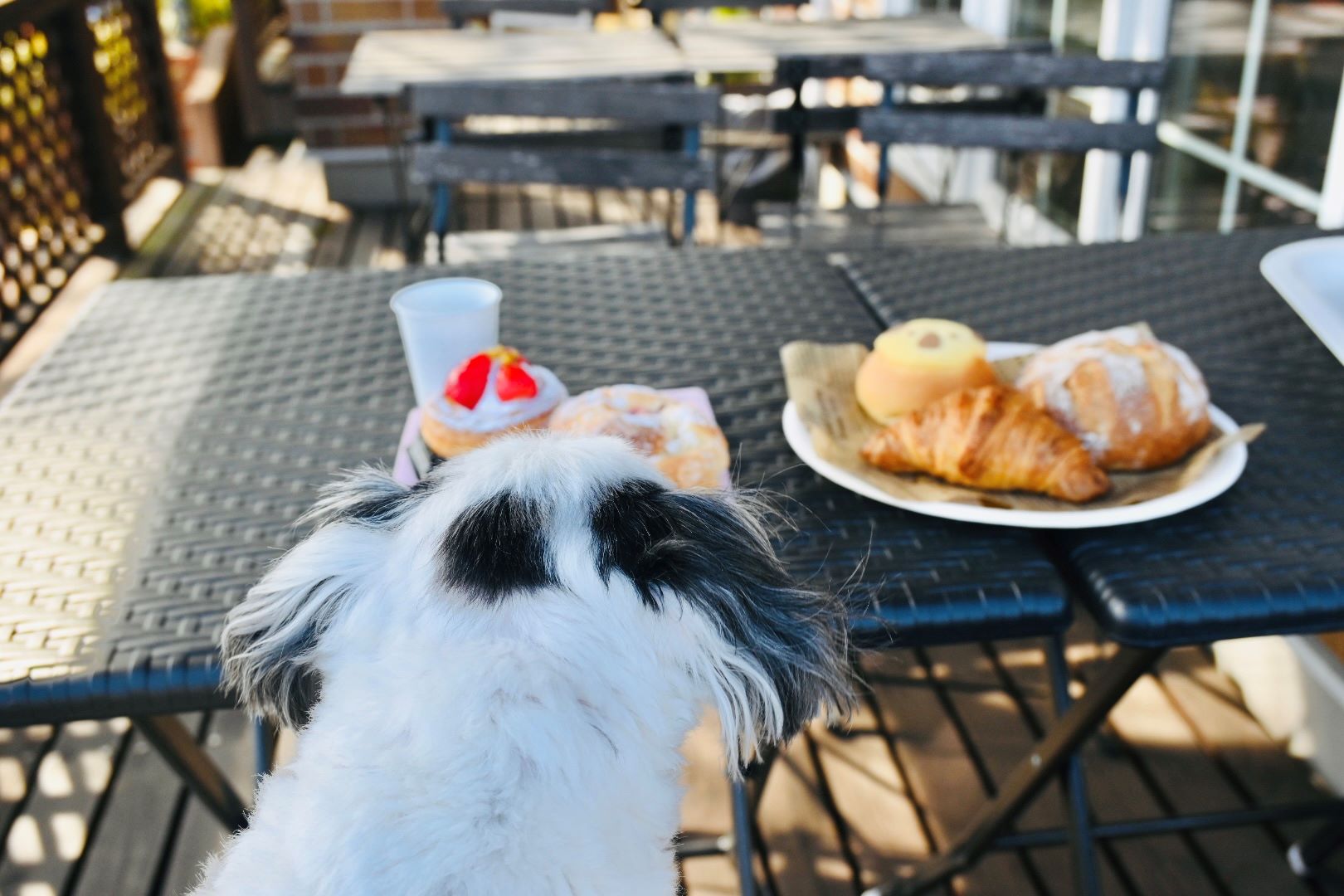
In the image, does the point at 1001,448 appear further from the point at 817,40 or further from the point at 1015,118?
the point at 817,40

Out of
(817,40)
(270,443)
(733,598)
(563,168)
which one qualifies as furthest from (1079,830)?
(817,40)

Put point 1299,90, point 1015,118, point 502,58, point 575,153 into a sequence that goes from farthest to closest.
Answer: point 502,58
point 1299,90
point 1015,118
point 575,153

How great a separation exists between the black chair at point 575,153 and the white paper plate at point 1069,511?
1.38 meters

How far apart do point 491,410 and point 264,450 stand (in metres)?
0.38

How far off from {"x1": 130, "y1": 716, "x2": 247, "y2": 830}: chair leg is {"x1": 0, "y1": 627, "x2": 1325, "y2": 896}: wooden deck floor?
0.93 ft

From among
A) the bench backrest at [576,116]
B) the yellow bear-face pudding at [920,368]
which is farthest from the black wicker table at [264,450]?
the bench backrest at [576,116]

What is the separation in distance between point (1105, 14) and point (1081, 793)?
10.4 ft

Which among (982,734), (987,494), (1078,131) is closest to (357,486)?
(987,494)

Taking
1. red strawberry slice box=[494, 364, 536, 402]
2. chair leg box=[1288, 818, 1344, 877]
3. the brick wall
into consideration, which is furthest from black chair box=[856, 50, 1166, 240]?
the brick wall

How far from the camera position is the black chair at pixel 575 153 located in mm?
2461

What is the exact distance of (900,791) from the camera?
213 cm

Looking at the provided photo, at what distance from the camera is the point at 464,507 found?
88 cm

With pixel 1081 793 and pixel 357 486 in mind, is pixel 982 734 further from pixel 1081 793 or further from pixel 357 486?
pixel 357 486

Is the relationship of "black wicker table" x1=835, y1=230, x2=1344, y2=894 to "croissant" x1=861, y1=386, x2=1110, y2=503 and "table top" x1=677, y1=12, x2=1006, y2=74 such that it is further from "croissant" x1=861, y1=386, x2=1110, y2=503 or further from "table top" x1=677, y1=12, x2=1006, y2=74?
"table top" x1=677, y1=12, x2=1006, y2=74
